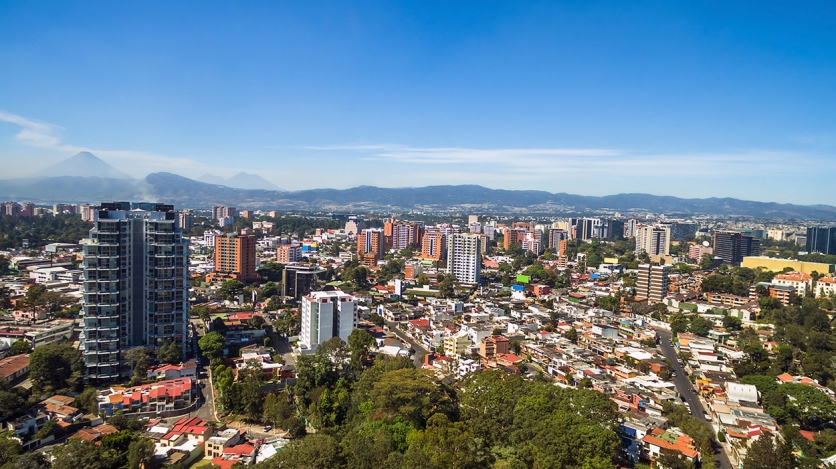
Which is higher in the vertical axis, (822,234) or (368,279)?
(822,234)

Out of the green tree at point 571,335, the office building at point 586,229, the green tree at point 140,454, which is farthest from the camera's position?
the office building at point 586,229

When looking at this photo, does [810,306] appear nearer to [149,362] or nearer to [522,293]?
[522,293]

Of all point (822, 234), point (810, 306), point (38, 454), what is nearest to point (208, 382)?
point (38, 454)

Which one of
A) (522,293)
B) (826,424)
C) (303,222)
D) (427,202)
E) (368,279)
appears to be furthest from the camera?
(427,202)

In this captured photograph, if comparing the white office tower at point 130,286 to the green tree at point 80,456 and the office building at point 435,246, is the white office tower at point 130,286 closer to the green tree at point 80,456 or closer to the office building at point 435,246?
the green tree at point 80,456

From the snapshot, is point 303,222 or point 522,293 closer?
point 522,293

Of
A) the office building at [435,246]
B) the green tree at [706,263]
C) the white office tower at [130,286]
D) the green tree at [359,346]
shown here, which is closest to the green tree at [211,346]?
the white office tower at [130,286]

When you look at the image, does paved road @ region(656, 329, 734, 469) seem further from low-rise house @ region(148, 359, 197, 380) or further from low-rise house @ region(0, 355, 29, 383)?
low-rise house @ region(0, 355, 29, 383)

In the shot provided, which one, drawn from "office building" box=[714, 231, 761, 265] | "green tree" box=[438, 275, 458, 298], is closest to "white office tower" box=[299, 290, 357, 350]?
"green tree" box=[438, 275, 458, 298]
